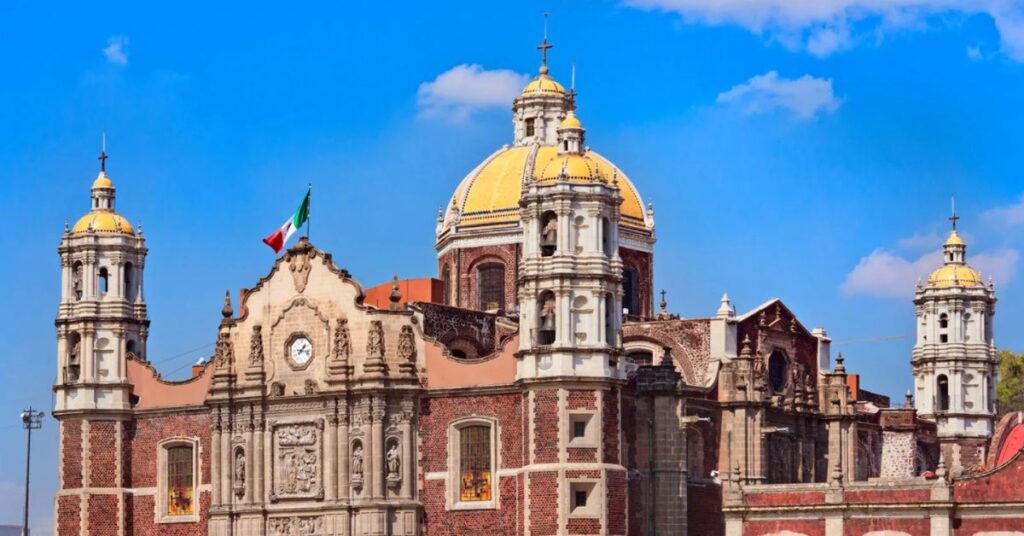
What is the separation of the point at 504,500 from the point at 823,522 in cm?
1081

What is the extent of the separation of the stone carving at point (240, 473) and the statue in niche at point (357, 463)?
15.5 ft

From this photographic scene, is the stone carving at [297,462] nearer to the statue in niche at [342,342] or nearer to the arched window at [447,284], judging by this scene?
the statue in niche at [342,342]

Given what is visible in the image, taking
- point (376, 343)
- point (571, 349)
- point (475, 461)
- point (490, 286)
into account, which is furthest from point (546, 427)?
point (490, 286)

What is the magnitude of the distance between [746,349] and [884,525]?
14.0 meters

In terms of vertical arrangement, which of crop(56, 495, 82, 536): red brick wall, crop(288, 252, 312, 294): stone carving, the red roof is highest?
crop(288, 252, 312, 294): stone carving

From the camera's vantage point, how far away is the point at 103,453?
92125 millimetres

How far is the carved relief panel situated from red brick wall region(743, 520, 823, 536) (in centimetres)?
1520

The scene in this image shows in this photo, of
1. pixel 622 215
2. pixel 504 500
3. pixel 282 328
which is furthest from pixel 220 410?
pixel 622 215

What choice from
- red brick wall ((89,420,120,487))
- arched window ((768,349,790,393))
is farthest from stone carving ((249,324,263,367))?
arched window ((768,349,790,393))

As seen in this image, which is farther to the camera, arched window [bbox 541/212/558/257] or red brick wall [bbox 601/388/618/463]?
arched window [bbox 541/212/558/257]

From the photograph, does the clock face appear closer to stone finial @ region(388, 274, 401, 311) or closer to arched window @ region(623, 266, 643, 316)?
stone finial @ region(388, 274, 401, 311)

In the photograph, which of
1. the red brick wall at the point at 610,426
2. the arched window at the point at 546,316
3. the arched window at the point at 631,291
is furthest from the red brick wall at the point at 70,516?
the arched window at the point at 631,291

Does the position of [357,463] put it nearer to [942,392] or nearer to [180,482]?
[180,482]

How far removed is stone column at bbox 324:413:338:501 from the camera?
86.9m
